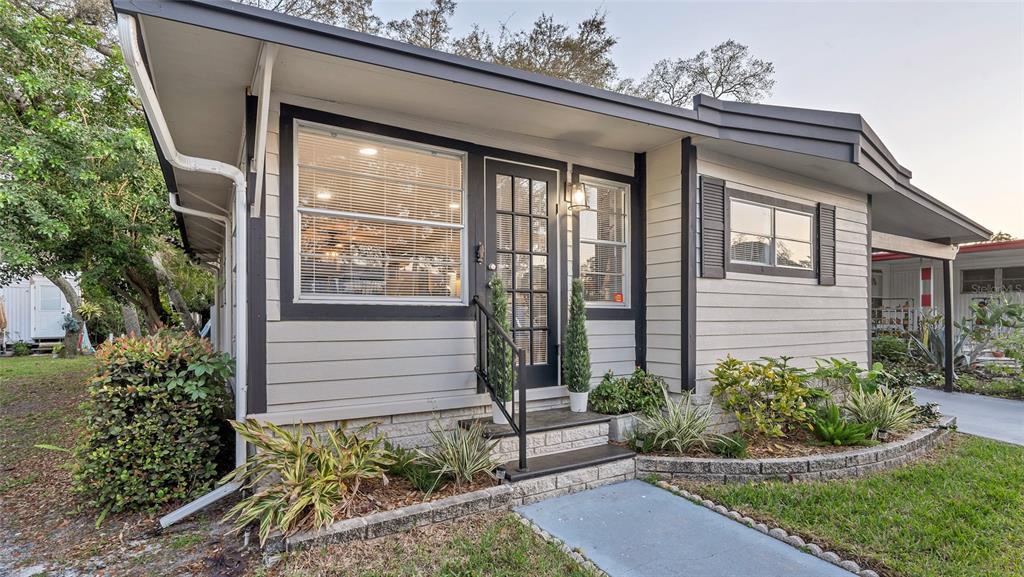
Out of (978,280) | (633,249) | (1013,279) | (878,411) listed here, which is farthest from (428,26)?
(1013,279)

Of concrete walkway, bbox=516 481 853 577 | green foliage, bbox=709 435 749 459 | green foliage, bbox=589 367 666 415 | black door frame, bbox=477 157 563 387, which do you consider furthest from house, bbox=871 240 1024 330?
concrete walkway, bbox=516 481 853 577

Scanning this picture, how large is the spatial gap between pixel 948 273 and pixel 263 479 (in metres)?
9.92

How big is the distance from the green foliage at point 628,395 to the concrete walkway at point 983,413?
362cm

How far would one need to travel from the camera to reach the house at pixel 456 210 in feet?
9.61

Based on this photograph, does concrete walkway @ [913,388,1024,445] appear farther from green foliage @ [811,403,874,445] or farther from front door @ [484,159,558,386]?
front door @ [484,159,558,386]

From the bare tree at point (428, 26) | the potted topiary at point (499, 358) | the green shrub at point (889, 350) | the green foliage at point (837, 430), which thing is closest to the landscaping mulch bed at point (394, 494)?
the potted topiary at point (499, 358)

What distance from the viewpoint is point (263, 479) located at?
299 cm

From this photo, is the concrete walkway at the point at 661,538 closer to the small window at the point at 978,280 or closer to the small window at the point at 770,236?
the small window at the point at 770,236

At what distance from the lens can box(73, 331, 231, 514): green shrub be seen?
3.08 m

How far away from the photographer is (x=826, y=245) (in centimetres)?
548

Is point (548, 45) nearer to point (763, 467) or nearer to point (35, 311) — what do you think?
point (763, 467)

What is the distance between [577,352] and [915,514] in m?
2.37

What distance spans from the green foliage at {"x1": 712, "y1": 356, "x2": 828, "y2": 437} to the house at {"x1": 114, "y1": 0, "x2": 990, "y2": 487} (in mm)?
233

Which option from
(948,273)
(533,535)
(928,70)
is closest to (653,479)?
(533,535)
